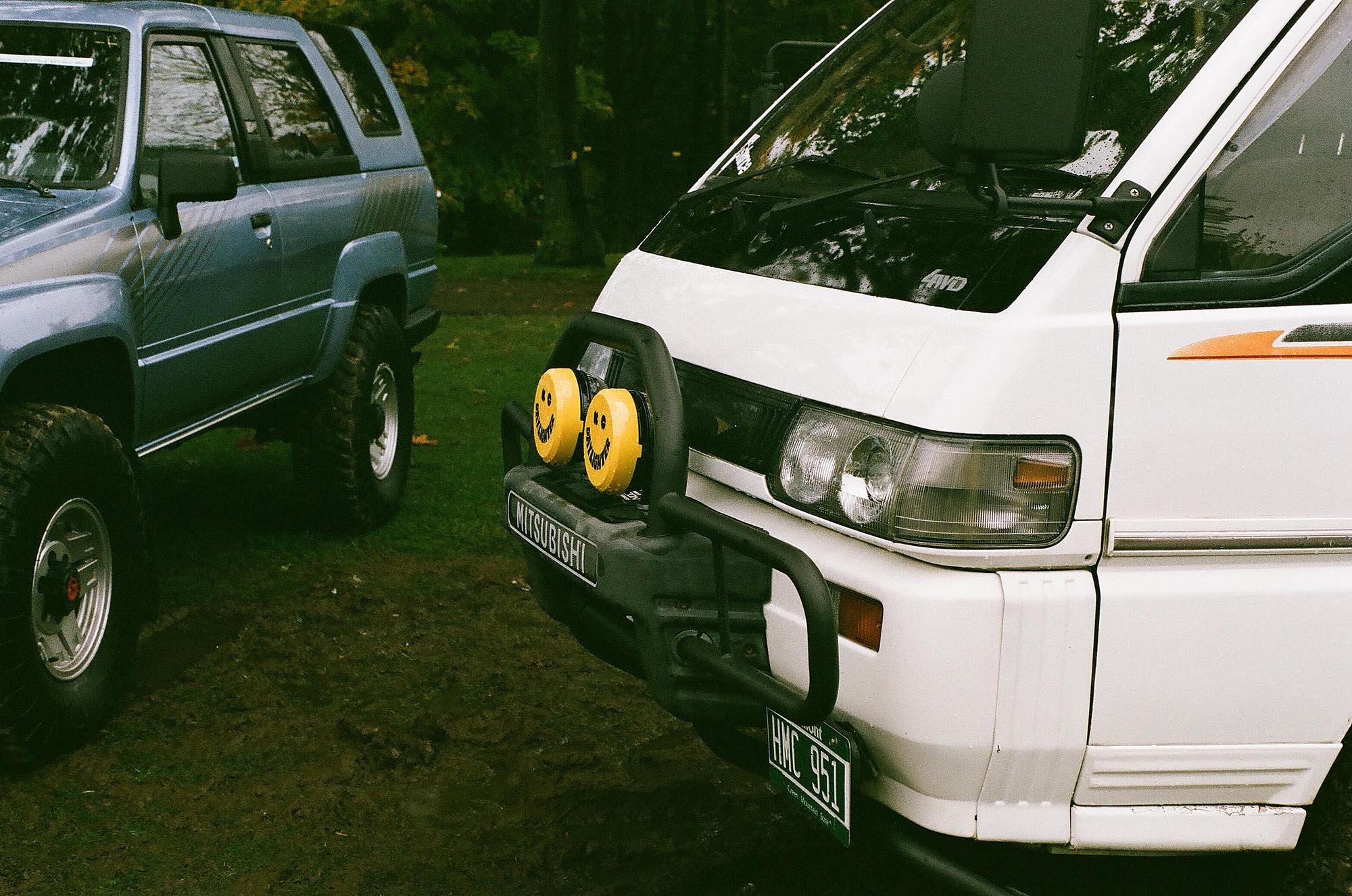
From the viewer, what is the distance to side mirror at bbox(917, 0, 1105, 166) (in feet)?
8.50

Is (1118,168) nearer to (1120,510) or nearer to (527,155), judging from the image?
(1120,510)

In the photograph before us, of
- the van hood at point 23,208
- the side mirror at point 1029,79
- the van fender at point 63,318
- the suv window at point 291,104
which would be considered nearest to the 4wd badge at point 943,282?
the side mirror at point 1029,79

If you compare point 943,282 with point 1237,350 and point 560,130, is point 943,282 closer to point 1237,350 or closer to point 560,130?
point 1237,350

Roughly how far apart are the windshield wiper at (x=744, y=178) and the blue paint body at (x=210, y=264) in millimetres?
1828

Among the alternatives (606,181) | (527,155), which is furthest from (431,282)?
(606,181)

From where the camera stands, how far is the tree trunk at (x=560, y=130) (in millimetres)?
19641

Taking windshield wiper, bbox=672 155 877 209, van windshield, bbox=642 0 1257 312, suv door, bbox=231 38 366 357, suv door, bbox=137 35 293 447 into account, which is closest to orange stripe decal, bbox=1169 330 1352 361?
van windshield, bbox=642 0 1257 312

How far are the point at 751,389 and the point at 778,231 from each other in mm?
570

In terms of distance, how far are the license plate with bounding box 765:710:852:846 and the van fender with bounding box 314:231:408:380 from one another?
12.3 ft

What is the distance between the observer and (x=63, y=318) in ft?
13.8

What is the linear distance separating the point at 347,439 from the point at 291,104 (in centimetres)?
146

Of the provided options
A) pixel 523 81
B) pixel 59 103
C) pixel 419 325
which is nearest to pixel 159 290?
pixel 59 103

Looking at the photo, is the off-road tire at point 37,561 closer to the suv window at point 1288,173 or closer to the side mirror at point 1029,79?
the side mirror at point 1029,79

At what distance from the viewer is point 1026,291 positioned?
8.92 feet
